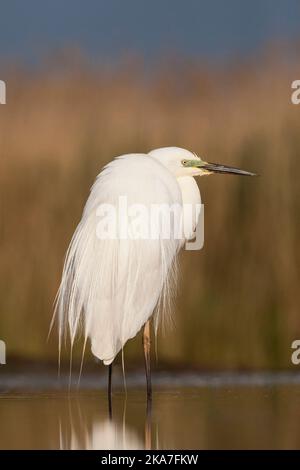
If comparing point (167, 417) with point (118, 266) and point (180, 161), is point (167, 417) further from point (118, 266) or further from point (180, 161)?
Result: point (180, 161)

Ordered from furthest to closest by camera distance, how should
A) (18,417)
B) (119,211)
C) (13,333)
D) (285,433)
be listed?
1. (13,333)
2. (119,211)
3. (18,417)
4. (285,433)

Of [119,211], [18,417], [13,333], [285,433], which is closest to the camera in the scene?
[285,433]

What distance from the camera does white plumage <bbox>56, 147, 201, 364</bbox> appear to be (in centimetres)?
515

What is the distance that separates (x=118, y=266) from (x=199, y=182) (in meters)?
1.10

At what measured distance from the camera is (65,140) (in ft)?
20.4

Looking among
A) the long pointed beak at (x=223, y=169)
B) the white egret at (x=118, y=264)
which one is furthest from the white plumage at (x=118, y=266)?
the long pointed beak at (x=223, y=169)

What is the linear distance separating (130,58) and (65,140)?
0.52 meters

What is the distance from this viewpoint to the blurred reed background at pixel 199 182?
6.07 metres

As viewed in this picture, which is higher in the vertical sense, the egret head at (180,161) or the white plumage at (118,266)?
the egret head at (180,161)

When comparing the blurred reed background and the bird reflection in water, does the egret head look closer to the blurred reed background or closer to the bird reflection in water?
the blurred reed background

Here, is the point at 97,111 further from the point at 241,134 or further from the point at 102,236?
the point at 102,236

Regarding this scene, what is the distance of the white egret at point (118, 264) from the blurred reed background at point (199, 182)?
2.50ft

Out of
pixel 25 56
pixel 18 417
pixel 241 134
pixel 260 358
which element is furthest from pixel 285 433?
pixel 25 56

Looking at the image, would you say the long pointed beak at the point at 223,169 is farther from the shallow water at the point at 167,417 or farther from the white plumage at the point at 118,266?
the shallow water at the point at 167,417
